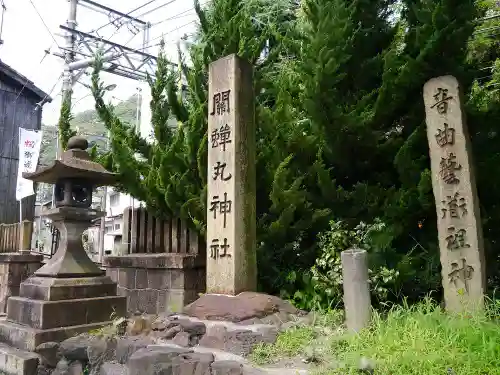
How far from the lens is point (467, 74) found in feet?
18.9

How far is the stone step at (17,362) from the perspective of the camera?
4.77 m

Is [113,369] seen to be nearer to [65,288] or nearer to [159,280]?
[65,288]

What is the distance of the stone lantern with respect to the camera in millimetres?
5215

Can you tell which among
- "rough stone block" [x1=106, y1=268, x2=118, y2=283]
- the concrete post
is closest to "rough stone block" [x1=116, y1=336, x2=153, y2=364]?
the concrete post

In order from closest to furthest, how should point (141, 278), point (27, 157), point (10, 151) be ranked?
point (141, 278)
point (27, 157)
point (10, 151)

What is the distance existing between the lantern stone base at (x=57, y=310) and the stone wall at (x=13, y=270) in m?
3.22

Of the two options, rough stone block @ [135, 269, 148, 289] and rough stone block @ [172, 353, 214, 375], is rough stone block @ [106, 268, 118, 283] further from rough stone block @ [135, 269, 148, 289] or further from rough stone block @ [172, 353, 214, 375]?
rough stone block @ [172, 353, 214, 375]

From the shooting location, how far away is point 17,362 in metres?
4.85

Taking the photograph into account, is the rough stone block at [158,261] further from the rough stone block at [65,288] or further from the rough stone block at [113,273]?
the rough stone block at [65,288]

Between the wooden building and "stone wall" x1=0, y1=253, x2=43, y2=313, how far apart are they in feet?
16.3

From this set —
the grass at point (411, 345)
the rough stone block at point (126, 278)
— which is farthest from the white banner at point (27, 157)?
the grass at point (411, 345)

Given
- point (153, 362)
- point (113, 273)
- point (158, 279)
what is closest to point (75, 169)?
point (158, 279)

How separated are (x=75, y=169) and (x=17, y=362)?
2.50m

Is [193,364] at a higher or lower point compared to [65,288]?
lower
